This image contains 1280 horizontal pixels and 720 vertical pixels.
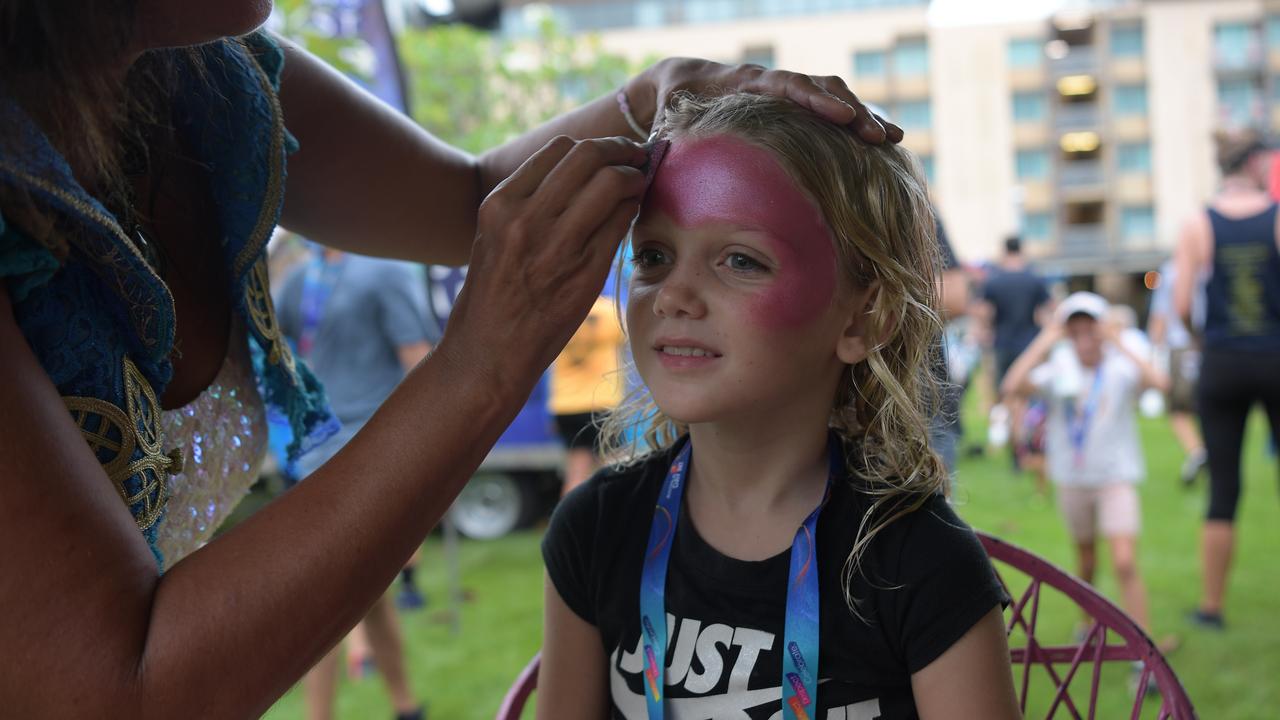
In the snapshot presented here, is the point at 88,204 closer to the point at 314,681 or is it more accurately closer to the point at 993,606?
the point at 993,606

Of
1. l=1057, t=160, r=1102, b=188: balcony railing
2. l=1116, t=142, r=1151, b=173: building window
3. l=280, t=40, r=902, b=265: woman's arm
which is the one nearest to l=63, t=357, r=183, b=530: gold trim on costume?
l=280, t=40, r=902, b=265: woman's arm

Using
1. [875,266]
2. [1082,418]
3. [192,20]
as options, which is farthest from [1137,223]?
[192,20]

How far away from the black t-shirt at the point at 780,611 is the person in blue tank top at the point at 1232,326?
11.1ft

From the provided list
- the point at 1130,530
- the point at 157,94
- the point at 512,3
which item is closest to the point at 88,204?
the point at 157,94

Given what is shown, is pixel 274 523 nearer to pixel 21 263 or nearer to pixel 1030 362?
pixel 21 263

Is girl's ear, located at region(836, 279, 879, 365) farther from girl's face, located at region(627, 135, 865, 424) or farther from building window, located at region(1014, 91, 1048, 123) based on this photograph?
building window, located at region(1014, 91, 1048, 123)

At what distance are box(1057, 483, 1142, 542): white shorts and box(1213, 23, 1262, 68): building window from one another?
120 ft

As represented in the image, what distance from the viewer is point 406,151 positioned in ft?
5.33

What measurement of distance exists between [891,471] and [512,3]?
41412 millimetres

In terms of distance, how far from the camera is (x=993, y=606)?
4.22 feet

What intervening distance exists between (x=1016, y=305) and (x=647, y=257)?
757 cm

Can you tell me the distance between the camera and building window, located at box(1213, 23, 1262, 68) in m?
34.8

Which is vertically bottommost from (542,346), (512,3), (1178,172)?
(1178,172)

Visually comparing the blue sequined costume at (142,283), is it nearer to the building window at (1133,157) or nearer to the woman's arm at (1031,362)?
the woman's arm at (1031,362)
